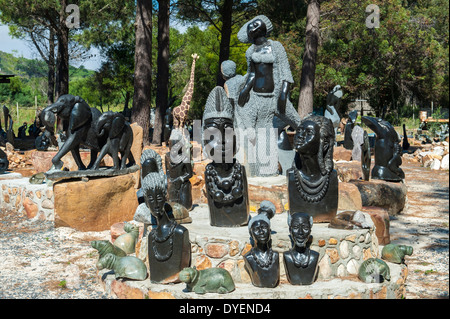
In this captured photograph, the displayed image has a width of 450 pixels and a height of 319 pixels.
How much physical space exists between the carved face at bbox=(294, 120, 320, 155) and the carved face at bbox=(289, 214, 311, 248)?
857 mm

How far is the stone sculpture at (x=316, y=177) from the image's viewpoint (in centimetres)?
498

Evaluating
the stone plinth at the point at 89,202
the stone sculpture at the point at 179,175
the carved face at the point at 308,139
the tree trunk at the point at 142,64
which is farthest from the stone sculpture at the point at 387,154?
the tree trunk at the point at 142,64

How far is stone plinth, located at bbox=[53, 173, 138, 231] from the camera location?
6.97 meters

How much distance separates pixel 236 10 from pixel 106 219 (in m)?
14.2

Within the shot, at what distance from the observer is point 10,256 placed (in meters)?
5.99

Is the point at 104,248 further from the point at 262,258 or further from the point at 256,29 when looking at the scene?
the point at 256,29

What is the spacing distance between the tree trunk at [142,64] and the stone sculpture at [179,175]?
17.7 feet

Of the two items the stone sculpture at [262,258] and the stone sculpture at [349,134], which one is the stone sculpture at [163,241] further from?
the stone sculpture at [349,134]

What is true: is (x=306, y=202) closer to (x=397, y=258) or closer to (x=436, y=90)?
(x=397, y=258)

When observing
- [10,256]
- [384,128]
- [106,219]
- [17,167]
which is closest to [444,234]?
[384,128]

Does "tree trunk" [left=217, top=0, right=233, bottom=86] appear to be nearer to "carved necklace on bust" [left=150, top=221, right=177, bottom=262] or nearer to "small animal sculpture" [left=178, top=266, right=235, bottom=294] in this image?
"carved necklace on bust" [left=150, top=221, right=177, bottom=262]

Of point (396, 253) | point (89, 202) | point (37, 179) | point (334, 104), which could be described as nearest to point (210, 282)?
point (396, 253)

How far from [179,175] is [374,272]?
10.4ft

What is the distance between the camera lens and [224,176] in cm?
504
